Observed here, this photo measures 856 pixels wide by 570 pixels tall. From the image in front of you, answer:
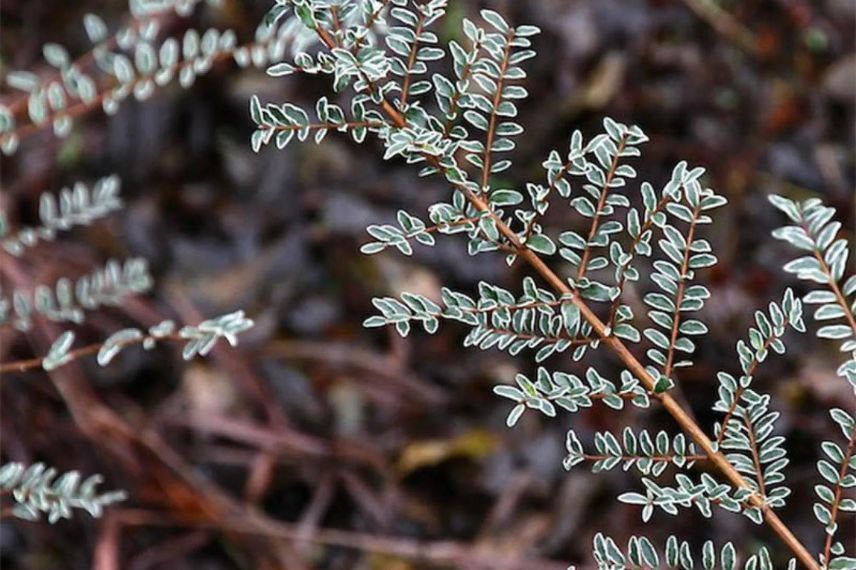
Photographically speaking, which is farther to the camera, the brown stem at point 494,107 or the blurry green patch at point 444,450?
the blurry green patch at point 444,450

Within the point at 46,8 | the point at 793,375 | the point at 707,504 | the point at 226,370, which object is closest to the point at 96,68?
the point at 46,8

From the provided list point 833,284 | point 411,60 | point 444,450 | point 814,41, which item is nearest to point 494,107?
point 411,60

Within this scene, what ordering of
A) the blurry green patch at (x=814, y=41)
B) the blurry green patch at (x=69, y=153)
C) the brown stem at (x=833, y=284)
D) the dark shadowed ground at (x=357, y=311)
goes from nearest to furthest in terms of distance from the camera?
the brown stem at (x=833, y=284), the dark shadowed ground at (x=357, y=311), the blurry green patch at (x=69, y=153), the blurry green patch at (x=814, y=41)

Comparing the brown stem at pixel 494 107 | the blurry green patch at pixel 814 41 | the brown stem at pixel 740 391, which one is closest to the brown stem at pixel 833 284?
the brown stem at pixel 740 391

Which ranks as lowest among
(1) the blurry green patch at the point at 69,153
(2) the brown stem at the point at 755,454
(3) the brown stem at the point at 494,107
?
(1) the blurry green patch at the point at 69,153

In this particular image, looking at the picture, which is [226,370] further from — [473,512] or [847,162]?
[847,162]

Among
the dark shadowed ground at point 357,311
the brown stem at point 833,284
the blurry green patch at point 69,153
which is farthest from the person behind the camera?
the blurry green patch at point 69,153

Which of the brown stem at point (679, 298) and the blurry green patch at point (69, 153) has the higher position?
the brown stem at point (679, 298)

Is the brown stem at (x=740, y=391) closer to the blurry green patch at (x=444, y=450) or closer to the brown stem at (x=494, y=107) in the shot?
the brown stem at (x=494, y=107)

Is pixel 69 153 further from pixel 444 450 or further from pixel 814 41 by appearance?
pixel 814 41
